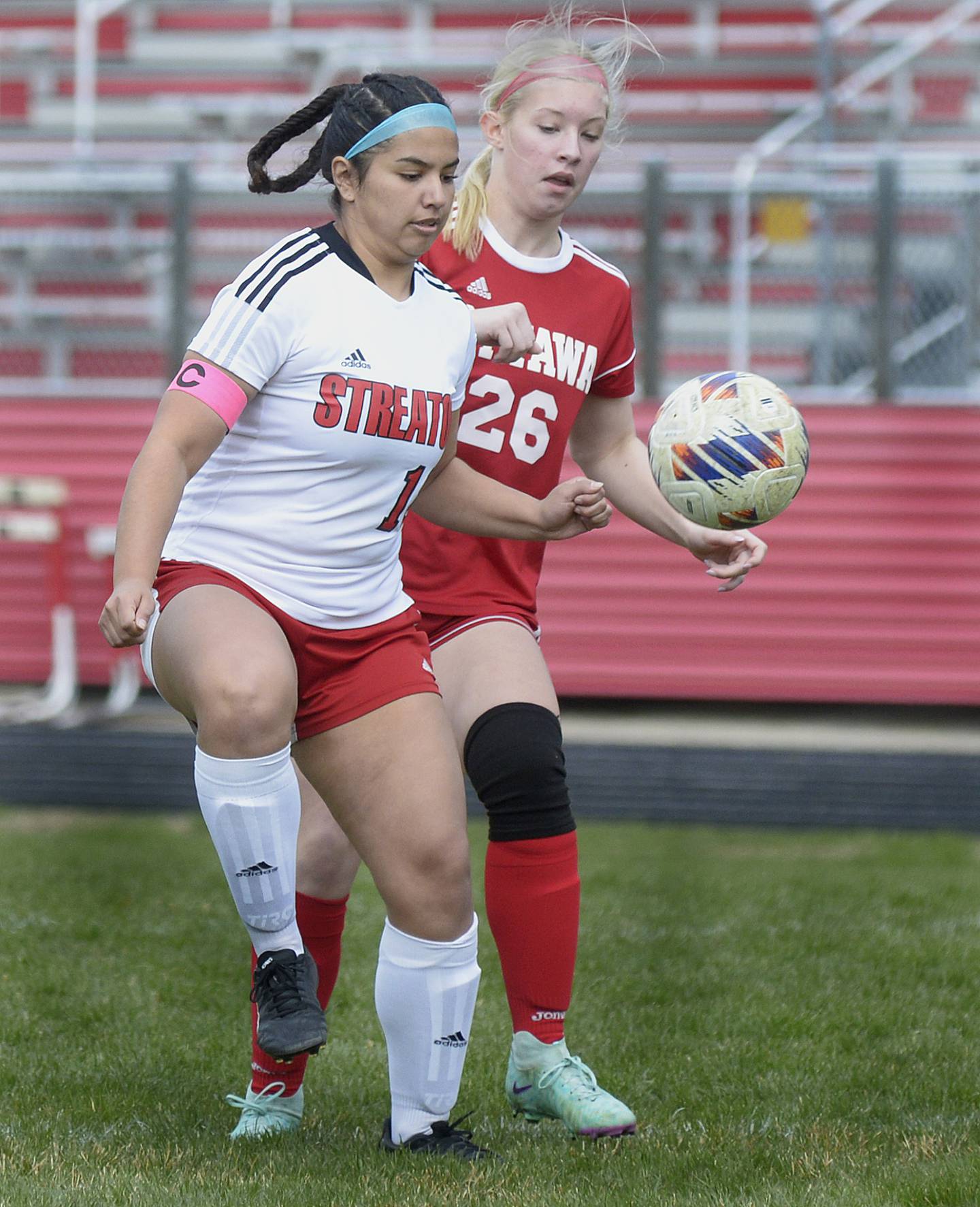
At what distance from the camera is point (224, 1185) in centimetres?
295

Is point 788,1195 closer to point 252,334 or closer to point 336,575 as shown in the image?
point 336,575

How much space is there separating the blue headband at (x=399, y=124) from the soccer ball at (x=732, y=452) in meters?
0.85

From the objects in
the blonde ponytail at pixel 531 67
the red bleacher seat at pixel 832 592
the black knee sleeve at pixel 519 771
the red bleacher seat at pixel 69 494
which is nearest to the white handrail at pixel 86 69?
the red bleacher seat at pixel 69 494

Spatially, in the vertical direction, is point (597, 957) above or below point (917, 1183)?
below

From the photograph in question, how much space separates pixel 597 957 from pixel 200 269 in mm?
5955

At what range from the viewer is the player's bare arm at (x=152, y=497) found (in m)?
2.77

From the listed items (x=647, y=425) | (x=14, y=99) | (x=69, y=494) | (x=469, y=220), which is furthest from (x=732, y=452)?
(x=14, y=99)

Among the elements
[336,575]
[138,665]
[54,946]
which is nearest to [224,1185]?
[336,575]

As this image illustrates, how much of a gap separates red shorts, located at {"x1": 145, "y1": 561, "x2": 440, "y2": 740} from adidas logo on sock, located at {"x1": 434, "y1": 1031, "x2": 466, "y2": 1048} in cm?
64

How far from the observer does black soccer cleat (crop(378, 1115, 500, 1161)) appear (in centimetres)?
316

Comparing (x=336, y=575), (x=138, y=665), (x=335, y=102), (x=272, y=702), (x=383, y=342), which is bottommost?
(x=138, y=665)

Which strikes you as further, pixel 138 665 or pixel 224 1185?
pixel 138 665

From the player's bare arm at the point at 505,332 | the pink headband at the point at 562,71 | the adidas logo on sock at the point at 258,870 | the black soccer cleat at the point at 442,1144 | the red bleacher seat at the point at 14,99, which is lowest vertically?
the black soccer cleat at the point at 442,1144

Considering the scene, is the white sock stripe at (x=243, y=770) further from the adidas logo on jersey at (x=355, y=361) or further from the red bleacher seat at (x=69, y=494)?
the red bleacher seat at (x=69, y=494)
